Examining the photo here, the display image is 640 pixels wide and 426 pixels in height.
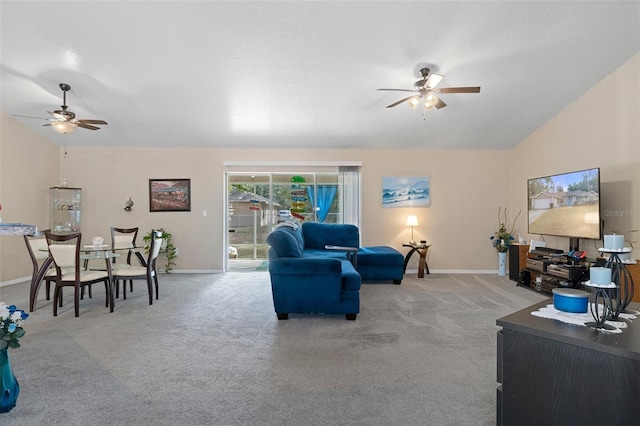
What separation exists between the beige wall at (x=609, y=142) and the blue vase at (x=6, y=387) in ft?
20.0

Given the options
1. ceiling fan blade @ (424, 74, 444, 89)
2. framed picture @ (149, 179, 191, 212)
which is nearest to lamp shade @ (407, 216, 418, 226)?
ceiling fan blade @ (424, 74, 444, 89)

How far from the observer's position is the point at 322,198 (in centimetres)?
672

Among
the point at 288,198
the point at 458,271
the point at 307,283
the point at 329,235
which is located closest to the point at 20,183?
the point at 288,198

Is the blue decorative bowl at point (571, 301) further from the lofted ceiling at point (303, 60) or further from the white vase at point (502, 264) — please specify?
the white vase at point (502, 264)

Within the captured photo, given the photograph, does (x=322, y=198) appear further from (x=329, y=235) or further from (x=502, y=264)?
(x=502, y=264)

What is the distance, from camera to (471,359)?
8.71 ft

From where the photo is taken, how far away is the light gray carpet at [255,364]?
6.44 ft

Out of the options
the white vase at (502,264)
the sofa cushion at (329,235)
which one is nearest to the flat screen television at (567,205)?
the white vase at (502,264)

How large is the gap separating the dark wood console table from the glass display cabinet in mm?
7239

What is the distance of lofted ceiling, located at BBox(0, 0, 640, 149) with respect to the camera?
3.27 metres

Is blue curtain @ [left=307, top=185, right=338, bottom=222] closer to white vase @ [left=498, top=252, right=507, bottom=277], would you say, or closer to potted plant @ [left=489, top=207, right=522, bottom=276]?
potted plant @ [left=489, top=207, right=522, bottom=276]

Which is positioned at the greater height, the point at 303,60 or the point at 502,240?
the point at 303,60

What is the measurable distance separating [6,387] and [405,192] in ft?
19.5

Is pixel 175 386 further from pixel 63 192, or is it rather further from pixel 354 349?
pixel 63 192
